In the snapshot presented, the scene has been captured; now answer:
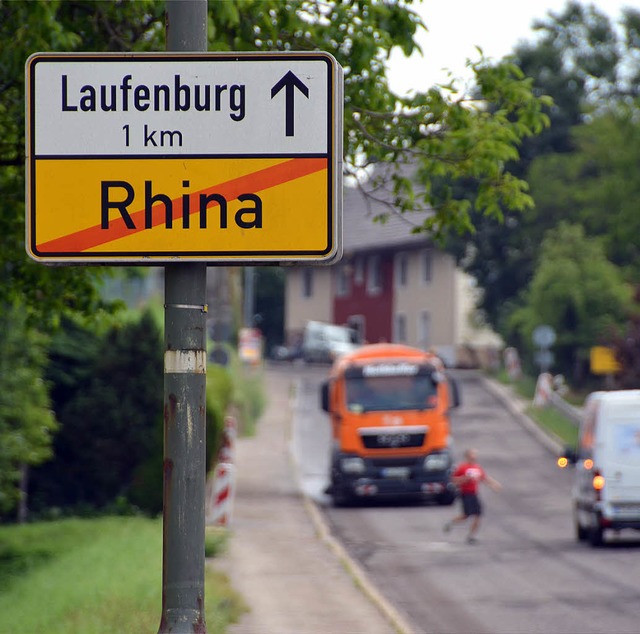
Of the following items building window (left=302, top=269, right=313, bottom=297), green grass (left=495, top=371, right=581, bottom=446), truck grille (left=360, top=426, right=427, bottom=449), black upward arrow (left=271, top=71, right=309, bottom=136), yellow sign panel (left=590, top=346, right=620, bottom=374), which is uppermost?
building window (left=302, top=269, right=313, bottom=297)

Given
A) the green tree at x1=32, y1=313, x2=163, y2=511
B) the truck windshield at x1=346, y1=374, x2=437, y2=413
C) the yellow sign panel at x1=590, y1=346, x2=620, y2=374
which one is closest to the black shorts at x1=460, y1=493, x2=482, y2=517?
the green tree at x1=32, y1=313, x2=163, y2=511

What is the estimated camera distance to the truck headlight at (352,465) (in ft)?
96.6

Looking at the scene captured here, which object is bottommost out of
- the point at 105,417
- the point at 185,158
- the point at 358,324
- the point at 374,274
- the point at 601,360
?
the point at 105,417

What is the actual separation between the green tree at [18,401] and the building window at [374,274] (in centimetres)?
4954

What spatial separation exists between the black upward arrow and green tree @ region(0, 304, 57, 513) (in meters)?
16.8

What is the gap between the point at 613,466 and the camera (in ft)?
69.0

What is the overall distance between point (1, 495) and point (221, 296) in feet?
47.8

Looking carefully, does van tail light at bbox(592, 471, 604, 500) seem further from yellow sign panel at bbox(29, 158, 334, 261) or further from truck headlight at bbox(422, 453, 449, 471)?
yellow sign panel at bbox(29, 158, 334, 261)

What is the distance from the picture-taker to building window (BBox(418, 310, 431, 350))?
67438 mm

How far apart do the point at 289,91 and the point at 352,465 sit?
2396 centimetres

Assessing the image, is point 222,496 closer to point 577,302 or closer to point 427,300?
point 577,302

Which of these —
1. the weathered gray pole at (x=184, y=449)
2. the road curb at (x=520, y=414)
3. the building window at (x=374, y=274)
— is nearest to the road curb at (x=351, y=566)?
the weathered gray pole at (x=184, y=449)

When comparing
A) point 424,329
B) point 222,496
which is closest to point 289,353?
point 424,329

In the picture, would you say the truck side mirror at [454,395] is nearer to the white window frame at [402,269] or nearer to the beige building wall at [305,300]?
the white window frame at [402,269]
